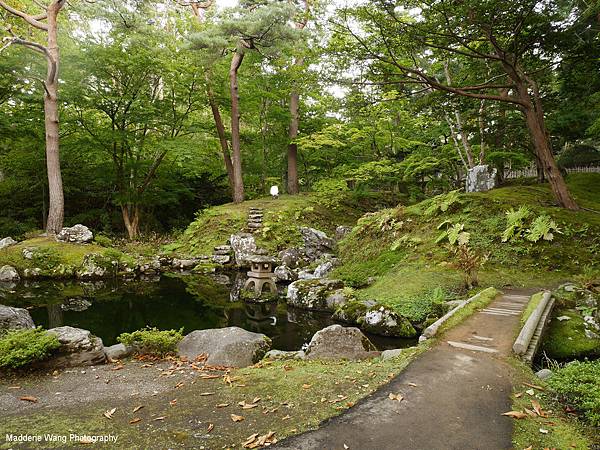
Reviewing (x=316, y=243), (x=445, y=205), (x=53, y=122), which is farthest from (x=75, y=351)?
(x=53, y=122)

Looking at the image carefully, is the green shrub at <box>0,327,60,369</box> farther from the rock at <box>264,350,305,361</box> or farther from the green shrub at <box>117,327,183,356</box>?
the rock at <box>264,350,305,361</box>

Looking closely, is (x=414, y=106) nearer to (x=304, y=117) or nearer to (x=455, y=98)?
(x=455, y=98)

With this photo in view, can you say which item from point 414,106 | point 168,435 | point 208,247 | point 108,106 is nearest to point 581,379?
point 168,435

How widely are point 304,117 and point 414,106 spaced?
10.4 metres

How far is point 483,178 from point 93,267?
648 inches

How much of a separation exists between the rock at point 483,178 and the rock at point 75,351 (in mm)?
15162

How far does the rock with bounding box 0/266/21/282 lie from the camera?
40.6 ft

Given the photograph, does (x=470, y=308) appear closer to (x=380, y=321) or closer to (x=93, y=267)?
(x=380, y=321)

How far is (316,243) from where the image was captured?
15.9 meters

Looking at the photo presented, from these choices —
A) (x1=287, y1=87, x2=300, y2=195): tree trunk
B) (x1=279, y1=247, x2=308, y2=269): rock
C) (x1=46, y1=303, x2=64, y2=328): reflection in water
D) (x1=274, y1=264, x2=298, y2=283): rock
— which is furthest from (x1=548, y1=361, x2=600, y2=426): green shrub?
(x1=287, y1=87, x2=300, y2=195): tree trunk

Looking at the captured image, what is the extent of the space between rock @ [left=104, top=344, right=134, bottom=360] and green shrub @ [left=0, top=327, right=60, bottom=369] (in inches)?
31.5

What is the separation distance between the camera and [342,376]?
420cm

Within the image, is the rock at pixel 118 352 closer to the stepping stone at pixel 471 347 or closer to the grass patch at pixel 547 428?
the stepping stone at pixel 471 347

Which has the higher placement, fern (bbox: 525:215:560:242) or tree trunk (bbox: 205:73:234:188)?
tree trunk (bbox: 205:73:234:188)
